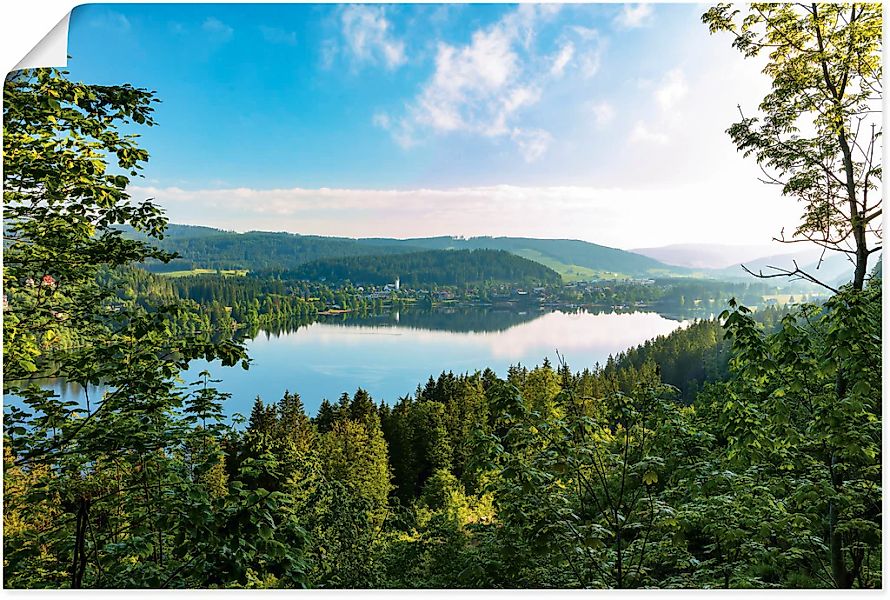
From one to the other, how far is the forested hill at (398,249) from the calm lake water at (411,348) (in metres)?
0.53

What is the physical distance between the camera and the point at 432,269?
6027 mm

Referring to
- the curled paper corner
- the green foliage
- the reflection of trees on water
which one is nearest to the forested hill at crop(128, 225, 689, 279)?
the reflection of trees on water

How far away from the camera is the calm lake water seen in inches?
219

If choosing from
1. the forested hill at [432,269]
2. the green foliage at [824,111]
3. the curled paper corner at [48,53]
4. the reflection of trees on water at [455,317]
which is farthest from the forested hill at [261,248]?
the green foliage at [824,111]

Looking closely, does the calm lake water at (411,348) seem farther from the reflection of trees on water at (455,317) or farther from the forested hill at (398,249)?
the forested hill at (398,249)

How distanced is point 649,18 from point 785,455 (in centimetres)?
308

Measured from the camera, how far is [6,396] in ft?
9.13

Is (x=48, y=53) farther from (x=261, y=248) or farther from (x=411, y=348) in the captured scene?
(x=411, y=348)

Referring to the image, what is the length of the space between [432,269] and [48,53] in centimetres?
382

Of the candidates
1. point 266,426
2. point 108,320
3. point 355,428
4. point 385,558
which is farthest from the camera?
point 355,428

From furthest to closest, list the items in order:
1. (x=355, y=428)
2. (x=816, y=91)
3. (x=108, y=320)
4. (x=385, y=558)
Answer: (x=355, y=428) → (x=385, y=558) → (x=816, y=91) → (x=108, y=320)

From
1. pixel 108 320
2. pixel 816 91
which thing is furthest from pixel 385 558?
pixel 816 91

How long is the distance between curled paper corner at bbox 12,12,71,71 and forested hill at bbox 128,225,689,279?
2.15m

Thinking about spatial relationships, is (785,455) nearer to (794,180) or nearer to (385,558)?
(794,180)
